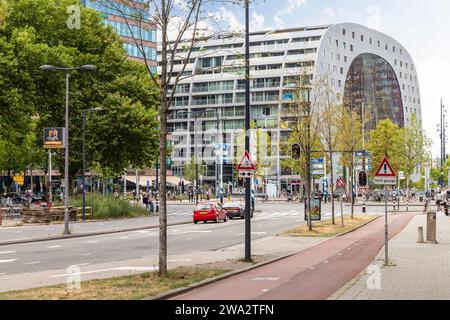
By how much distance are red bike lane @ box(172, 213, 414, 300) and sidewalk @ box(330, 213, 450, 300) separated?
53cm

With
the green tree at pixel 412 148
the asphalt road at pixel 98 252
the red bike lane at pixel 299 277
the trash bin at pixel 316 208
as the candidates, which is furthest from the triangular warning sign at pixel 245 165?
the green tree at pixel 412 148

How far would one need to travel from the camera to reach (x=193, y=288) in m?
14.2

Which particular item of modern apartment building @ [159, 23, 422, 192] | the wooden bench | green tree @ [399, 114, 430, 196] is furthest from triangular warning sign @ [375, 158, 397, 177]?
modern apartment building @ [159, 23, 422, 192]

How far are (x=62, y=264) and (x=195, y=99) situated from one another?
389 ft

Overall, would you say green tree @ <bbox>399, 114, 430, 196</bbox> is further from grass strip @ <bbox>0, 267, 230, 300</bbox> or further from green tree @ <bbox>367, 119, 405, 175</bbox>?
grass strip @ <bbox>0, 267, 230, 300</bbox>

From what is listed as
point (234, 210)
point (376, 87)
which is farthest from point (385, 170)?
point (376, 87)

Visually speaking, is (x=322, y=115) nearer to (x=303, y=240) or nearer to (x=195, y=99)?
(x=303, y=240)

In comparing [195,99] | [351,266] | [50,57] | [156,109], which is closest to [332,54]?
[195,99]

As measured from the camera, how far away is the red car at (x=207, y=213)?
46.3 metres

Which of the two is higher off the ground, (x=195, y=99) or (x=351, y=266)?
(x=195, y=99)

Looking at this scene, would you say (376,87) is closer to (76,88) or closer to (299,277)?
(76,88)

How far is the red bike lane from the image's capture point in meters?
13.5

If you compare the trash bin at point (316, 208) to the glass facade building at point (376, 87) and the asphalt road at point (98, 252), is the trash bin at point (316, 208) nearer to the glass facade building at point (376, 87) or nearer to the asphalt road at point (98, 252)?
the asphalt road at point (98, 252)

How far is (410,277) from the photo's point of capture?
Answer: 15.9m
